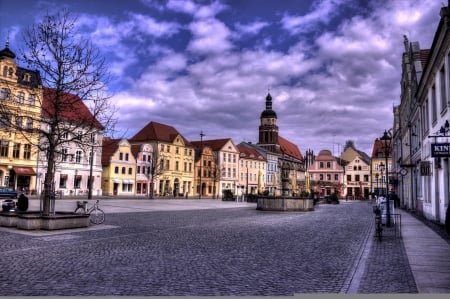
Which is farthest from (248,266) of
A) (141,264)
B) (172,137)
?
(172,137)

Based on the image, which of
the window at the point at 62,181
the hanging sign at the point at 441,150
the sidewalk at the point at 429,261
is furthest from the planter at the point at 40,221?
the window at the point at 62,181

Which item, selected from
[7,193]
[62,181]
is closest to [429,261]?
[7,193]

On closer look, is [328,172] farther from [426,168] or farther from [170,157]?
[426,168]

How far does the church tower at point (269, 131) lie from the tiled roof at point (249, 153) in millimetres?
6408

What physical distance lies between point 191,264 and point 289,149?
413ft

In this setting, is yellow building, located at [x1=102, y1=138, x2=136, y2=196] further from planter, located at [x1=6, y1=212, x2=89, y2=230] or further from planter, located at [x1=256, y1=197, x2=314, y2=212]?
planter, located at [x1=6, y1=212, x2=89, y2=230]

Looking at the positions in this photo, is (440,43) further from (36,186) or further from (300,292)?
(36,186)

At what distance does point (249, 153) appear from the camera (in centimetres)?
10819

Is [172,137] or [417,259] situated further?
[172,137]

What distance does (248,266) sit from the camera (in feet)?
30.6

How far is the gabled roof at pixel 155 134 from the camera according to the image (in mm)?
81500

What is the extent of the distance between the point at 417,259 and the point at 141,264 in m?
6.67

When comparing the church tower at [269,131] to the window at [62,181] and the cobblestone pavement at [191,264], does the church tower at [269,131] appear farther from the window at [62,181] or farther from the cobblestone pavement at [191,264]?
the cobblestone pavement at [191,264]

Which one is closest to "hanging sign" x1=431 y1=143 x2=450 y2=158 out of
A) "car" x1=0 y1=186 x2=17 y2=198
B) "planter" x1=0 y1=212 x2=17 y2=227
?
"planter" x1=0 y1=212 x2=17 y2=227
